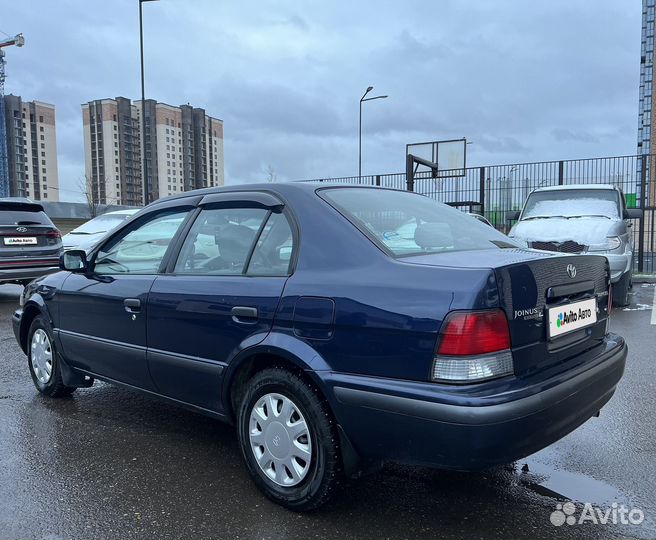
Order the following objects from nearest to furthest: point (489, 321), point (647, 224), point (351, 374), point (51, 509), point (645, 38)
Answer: point (489, 321)
point (351, 374)
point (51, 509)
point (647, 224)
point (645, 38)

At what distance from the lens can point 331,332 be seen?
2.58 m

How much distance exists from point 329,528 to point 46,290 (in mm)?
3147

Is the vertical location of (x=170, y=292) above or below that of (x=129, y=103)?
below

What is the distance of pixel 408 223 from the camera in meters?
3.17

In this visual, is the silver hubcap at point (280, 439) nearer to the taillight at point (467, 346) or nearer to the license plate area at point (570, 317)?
the taillight at point (467, 346)

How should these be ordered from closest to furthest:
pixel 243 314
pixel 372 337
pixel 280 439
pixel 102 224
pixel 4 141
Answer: pixel 372 337
pixel 280 439
pixel 243 314
pixel 102 224
pixel 4 141

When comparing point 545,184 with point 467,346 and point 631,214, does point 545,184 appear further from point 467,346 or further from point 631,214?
point 467,346

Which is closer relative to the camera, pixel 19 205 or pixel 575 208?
pixel 575 208

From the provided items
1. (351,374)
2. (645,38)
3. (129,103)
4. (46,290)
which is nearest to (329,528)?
(351,374)

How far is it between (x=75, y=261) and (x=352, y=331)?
2.56 m

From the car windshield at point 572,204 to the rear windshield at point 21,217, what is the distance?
9.01m

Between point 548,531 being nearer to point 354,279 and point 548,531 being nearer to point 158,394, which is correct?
point 354,279

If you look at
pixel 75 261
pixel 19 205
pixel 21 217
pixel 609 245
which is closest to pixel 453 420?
pixel 75 261

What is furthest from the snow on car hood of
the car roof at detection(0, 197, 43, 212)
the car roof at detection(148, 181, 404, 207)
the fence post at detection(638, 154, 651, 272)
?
the car roof at detection(0, 197, 43, 212)
